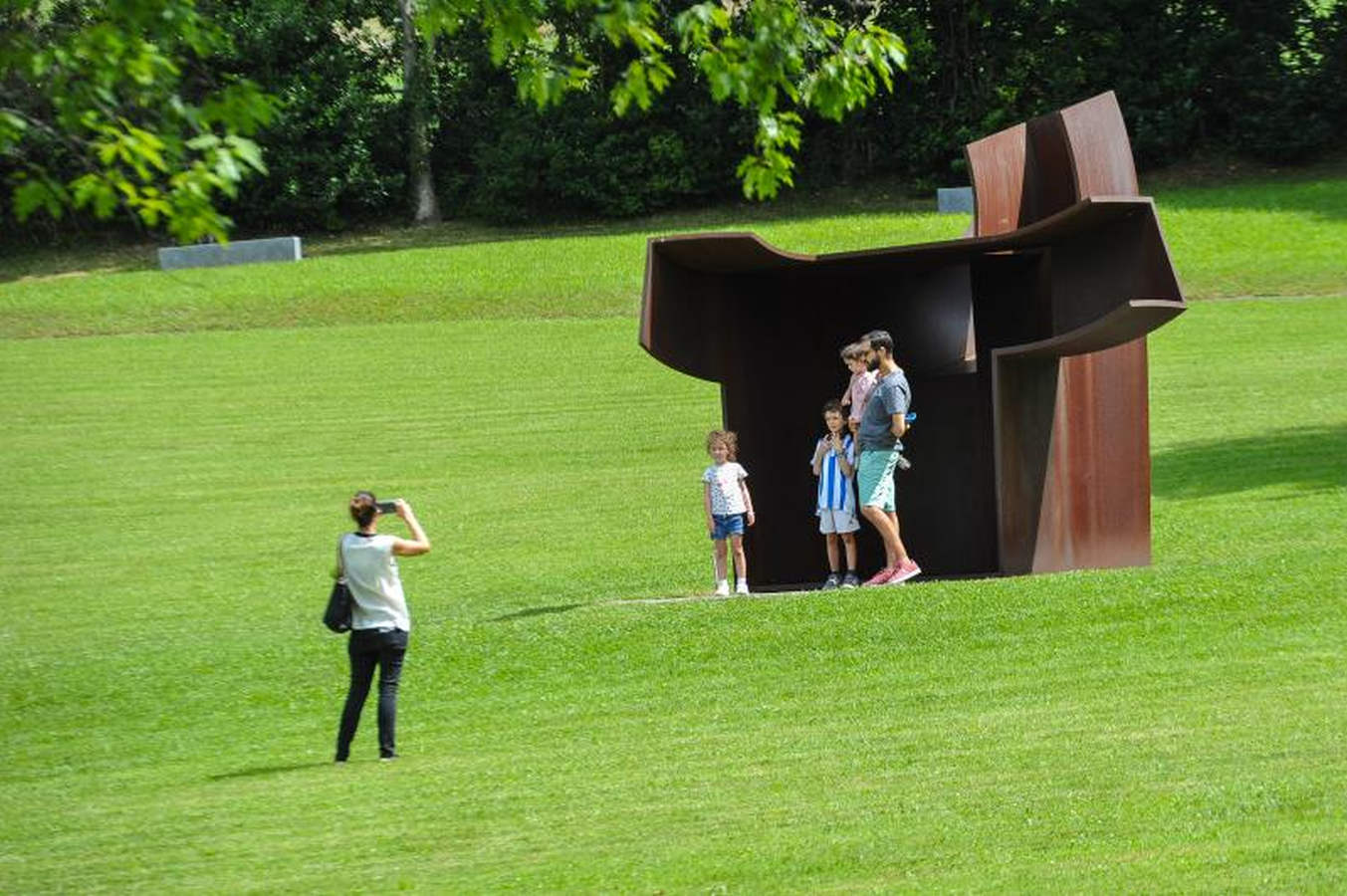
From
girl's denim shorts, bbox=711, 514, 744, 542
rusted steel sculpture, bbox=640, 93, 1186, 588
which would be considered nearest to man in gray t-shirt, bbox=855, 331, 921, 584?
rusted steel sculpture, bbox=640, 93, 1186, 588

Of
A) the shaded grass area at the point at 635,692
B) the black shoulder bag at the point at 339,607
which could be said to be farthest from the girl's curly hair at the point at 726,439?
the black shoulder bag at the point at 339,607

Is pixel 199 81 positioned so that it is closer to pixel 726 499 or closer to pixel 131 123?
pixel 131 123

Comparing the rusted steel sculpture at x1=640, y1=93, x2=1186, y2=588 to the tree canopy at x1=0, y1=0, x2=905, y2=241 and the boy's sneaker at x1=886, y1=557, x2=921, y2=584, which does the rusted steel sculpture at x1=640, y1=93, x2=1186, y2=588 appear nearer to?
the boy's sneaker at x1=886, y1=557, x2=921, y2=584

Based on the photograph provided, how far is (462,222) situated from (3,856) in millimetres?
38397

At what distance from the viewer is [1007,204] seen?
53.1 ft

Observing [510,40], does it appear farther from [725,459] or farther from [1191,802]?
[725,459]

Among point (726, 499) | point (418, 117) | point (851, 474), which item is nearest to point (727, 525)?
point (726, 499)

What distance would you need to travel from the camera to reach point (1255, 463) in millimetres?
22047

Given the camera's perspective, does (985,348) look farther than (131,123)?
Yes

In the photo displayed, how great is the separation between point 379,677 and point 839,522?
5144 mm

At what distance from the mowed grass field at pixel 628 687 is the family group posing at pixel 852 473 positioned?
0.64 m

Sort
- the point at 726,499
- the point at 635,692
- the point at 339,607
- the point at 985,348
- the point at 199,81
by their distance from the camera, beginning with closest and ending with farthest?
the point at 199,81 < the point at 339,607 < the point at 635,692 < the point at 726,499 < the point at 985,348

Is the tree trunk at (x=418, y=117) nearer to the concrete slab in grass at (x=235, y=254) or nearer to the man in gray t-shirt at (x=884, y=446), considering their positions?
the concrete slab in grass at (x=235, y=254)

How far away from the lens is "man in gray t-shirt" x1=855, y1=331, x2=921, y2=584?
1449 cm
